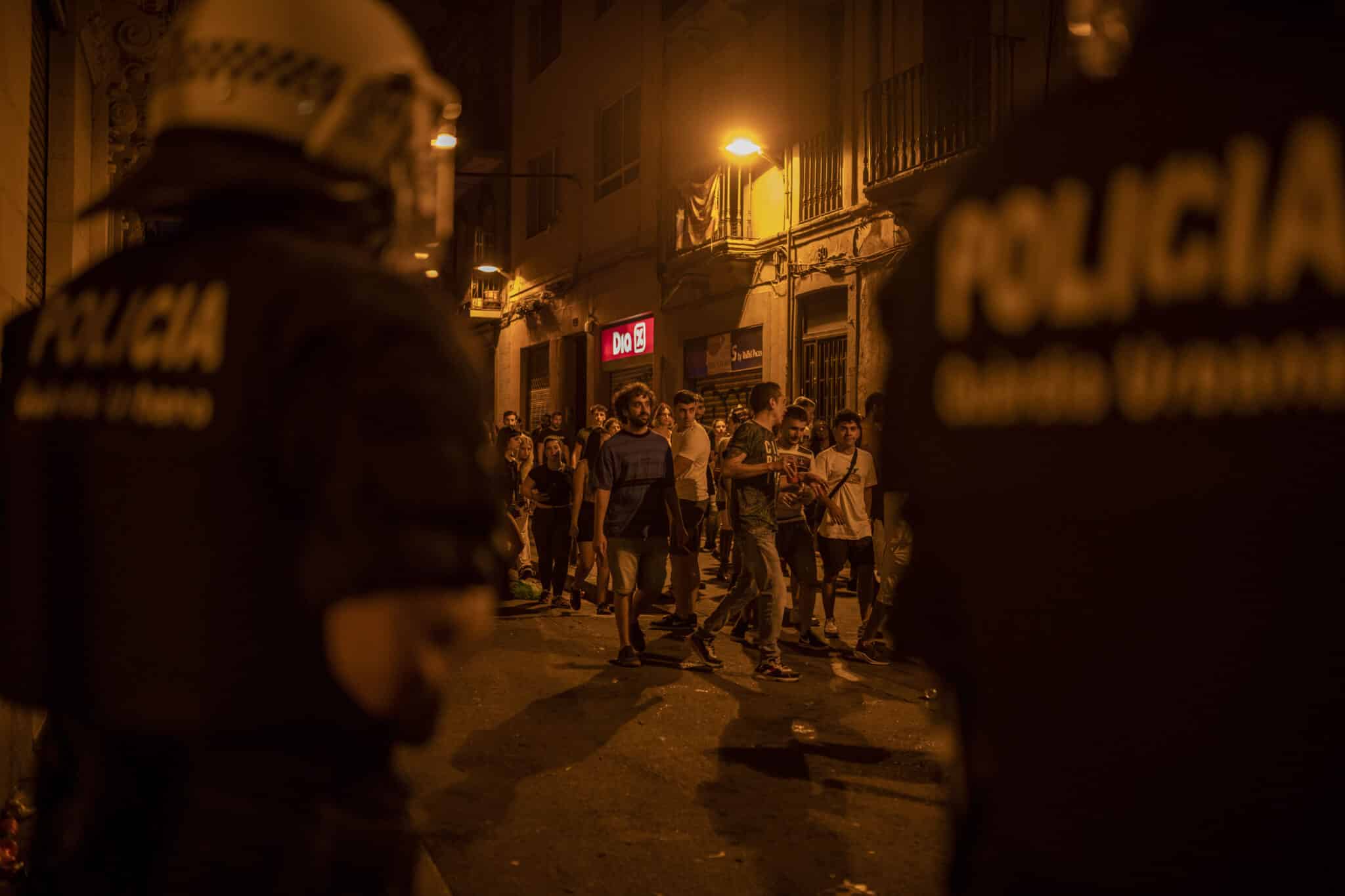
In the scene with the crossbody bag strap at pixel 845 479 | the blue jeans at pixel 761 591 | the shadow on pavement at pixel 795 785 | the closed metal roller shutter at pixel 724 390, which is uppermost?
the closed metal roller shutter at pixel 724 390

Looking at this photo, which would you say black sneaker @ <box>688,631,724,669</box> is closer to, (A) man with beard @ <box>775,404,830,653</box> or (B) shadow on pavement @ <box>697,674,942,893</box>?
(B) shadow on pavement @ <box>697,674,942,893</box>

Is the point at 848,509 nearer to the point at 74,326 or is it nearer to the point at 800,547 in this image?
the point at 800,547

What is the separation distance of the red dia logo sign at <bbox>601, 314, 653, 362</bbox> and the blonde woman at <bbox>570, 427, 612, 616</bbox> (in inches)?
409

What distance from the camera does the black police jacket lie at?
126cm

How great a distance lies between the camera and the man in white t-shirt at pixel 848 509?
318 inches

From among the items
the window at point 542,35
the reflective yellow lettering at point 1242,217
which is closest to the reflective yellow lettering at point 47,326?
the reflective yellow lettering at point 1242,217

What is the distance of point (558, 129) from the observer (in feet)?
79.0

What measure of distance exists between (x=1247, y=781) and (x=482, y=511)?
0.87m

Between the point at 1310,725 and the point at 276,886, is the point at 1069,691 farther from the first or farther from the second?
the point at 276,886

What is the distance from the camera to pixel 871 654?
7727mm

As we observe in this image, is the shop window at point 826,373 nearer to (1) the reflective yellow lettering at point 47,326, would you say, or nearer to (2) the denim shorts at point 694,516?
(2) the denim shorts at point 694,516

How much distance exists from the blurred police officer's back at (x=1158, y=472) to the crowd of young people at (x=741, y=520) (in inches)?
197

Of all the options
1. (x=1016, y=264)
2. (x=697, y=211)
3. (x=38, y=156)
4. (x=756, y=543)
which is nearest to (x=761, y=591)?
(x=756, y=543)

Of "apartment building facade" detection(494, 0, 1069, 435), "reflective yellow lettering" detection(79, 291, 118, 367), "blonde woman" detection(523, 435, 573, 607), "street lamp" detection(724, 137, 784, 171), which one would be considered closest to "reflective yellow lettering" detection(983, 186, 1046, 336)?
"reflective yellow lettering" detection(79, 291, 118, 367)
